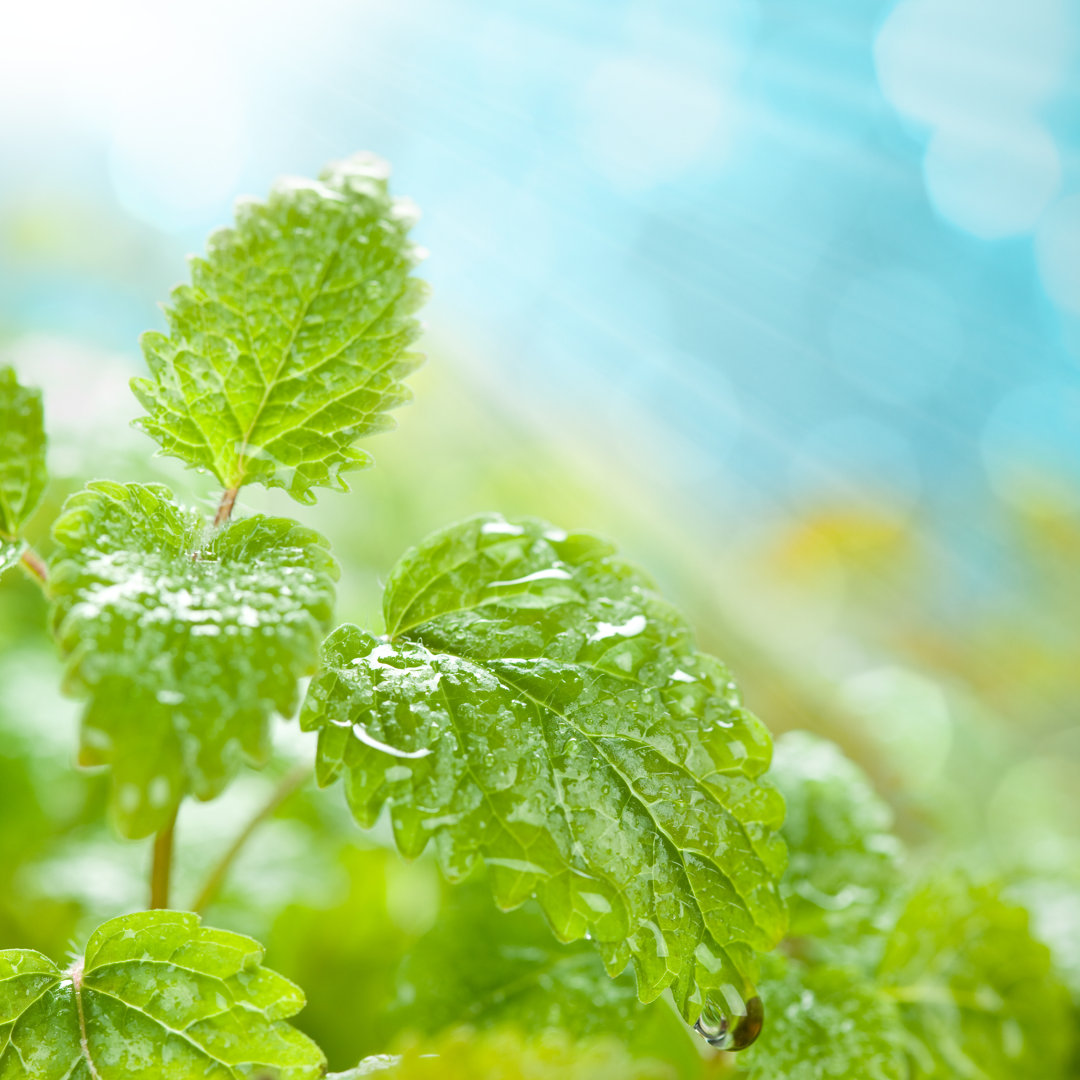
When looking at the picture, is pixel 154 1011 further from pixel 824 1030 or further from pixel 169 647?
pixel 824 1030

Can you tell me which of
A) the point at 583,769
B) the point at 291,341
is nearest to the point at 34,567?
the point at 291,341

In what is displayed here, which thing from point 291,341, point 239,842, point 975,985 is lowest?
point 239,842

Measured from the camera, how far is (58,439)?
75 centimetres

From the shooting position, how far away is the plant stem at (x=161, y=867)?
436 millimetres

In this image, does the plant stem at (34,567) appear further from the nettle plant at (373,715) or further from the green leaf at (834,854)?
the green leaf at (834,854)

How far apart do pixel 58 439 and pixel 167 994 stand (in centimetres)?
53

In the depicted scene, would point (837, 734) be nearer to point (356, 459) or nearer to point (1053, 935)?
point (1053, 935)

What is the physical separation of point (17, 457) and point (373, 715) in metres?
0.20

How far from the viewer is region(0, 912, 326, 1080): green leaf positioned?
35 centimetres

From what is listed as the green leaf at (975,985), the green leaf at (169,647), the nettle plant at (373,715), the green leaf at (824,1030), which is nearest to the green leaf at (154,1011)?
the nettle plant at (373,715)

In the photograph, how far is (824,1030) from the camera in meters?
0.44

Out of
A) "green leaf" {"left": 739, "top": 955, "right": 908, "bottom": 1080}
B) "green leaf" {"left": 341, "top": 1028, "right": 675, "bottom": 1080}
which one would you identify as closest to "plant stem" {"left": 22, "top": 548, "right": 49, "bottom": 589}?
"green leaf" {"left": 341, "top": 1028, "right": 675, "bottom": 1080}

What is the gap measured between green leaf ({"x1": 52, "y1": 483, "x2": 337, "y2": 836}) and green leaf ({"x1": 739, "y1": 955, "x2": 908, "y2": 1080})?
0.93 feet

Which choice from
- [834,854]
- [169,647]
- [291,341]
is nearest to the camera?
[169,647]
